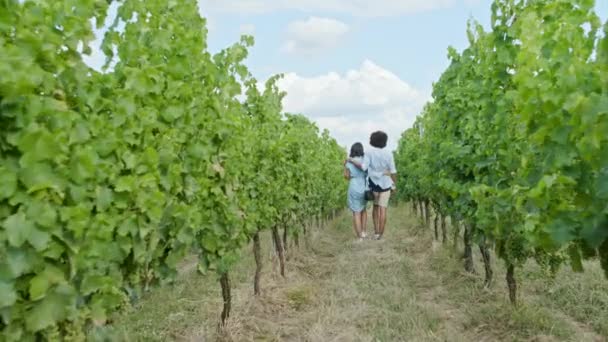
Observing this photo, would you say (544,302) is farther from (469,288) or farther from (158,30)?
(158,30)

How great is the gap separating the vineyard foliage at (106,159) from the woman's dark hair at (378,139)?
18.8 feet

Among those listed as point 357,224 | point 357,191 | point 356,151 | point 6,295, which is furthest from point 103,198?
point 356,151

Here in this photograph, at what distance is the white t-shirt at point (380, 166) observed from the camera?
37.0 ft

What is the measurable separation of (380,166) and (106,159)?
8.43 metres

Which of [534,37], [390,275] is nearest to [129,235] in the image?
[534,37]

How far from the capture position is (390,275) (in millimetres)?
7965

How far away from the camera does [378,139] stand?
11.4m

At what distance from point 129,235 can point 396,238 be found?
30.8 ft

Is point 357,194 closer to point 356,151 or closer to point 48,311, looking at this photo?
point 356,151

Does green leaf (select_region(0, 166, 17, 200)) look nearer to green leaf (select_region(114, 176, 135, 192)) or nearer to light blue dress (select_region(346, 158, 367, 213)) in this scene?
green leaf (select_region(114, 176, 135, 192))

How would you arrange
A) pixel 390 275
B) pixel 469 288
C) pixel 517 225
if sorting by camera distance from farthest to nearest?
pixel 390 275 < pixel 469 288 < pixel 517 225

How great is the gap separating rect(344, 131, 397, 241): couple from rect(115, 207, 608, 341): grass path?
2681 mm

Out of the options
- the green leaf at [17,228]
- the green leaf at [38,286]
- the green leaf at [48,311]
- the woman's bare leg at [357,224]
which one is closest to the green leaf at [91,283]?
the green leaf at [48,311]

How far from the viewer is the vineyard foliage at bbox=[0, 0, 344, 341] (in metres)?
2.34
